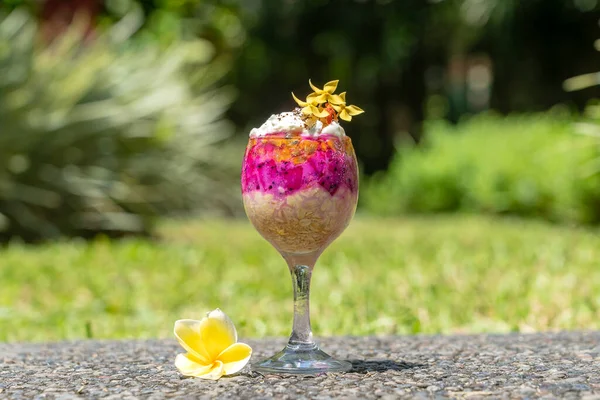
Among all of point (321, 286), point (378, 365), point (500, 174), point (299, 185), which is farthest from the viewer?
point (500, 174)

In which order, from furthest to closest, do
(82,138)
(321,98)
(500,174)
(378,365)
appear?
(500,174) < (82,138) < (378,365) < (321,98)

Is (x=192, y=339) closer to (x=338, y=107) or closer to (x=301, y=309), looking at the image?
(x=301, y=309)

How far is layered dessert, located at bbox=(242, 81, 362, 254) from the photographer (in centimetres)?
292

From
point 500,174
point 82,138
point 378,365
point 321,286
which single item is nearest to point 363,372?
point 378,365

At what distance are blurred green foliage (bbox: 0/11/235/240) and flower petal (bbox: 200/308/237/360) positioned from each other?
18.0ft

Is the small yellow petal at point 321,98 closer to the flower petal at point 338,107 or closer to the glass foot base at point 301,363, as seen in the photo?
the flower petal at point 338,107

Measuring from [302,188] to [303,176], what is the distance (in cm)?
4

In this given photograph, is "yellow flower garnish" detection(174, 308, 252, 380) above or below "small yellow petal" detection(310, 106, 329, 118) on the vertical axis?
below

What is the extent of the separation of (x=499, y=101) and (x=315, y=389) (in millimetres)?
16101

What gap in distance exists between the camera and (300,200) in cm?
292

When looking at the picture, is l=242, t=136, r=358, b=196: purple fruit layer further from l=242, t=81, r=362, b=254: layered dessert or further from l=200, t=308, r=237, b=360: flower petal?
l=200, t=308, r=237, b=360: flower petal

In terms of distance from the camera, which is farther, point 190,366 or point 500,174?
point 500,174

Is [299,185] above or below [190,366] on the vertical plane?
above

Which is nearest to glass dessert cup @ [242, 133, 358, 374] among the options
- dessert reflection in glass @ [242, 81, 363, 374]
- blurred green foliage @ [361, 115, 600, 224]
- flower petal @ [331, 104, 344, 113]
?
dessert reflection in glass @ [242, 81, 363, 374]
